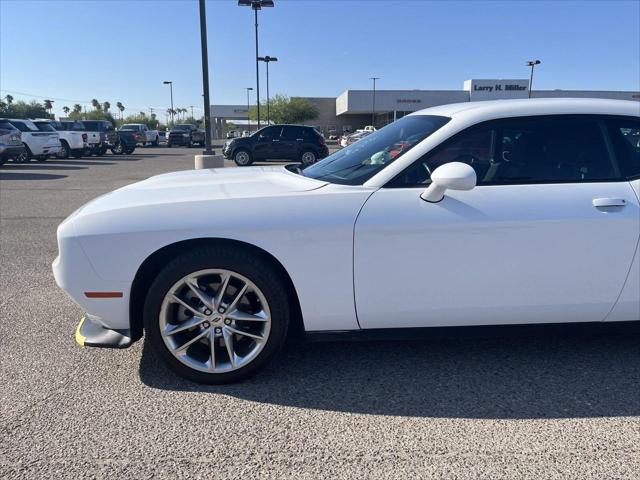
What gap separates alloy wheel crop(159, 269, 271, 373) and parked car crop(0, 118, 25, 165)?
16.5 m

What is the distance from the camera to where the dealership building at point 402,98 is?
55844mm

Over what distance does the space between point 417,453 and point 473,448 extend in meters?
0.27

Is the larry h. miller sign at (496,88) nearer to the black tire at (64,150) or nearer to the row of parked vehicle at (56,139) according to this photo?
the row of parked vehicle at (56,139)

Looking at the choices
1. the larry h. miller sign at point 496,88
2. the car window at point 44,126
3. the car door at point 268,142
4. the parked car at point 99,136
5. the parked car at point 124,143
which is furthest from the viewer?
the larry h. miller sign at point 496,88

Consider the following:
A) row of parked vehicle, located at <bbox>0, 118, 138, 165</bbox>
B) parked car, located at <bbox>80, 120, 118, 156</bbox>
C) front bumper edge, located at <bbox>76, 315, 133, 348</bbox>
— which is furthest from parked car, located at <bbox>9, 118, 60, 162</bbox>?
front bumper edge, located at <bbox>76, 315, 133, 348</bbox>

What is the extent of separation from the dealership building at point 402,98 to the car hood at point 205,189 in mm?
45640

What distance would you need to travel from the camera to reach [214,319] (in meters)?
2.71

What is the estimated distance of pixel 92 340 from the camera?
2783 mm

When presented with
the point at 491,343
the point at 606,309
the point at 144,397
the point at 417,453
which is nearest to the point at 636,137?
the point at 606,309

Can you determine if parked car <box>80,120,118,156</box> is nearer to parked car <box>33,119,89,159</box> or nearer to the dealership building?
parked car <box>33,119,89,159</box>

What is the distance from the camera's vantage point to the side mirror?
2.47 meters

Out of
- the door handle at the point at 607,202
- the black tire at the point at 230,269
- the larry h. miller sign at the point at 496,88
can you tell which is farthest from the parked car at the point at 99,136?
the larry h. miller sign at the point at 496,88

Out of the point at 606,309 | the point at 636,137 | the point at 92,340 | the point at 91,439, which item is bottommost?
the point at 91,439

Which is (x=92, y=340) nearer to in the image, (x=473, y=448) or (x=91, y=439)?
(x=91, y=439)
